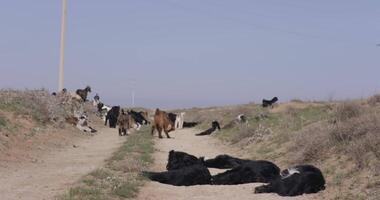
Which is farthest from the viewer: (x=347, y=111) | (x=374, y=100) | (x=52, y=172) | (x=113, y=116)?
(x=113, y=116)

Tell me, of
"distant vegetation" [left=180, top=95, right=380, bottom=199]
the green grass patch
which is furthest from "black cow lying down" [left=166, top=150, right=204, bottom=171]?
"distant vegetation" [left=180, top=95, right=380, bottom=199]

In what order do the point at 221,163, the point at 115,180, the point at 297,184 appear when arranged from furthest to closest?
the point at 221,163
the point at 115,180
the point at 297,184

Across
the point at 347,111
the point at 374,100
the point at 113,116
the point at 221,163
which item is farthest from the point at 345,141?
the point at 113,116

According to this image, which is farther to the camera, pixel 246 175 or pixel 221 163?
pixel 221 163

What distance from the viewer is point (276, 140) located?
19.5m

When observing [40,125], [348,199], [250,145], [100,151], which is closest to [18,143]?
[100,151]

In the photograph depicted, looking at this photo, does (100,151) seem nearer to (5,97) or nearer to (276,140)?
(276,140)

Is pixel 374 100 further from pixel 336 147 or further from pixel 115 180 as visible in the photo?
pixel 115 180

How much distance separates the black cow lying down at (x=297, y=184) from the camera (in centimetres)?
1117

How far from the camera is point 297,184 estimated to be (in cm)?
1125

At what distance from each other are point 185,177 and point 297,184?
2.32 metres

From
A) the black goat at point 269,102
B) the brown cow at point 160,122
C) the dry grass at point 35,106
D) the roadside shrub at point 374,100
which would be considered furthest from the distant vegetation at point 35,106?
the roadside shrub at point 374,100

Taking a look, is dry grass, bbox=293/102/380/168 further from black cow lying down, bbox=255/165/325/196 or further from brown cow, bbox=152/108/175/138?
brown cow, bbox=152/108/175/138

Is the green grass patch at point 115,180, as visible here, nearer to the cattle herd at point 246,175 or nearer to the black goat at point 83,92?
the cattle herd at point 246,175
